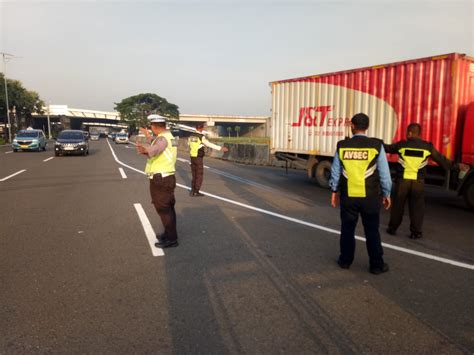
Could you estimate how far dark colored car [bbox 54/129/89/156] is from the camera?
2236cm

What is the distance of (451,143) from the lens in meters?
8.08

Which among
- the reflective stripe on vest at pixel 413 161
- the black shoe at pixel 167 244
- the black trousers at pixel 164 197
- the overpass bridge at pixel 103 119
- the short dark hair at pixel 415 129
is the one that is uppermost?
the overpass bridge at pixel 103 119

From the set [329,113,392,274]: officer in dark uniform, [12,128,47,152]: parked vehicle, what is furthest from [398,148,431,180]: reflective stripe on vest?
[12,128,47,152]: parked vehicle

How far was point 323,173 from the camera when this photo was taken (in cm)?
1152

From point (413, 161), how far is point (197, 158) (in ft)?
17.7

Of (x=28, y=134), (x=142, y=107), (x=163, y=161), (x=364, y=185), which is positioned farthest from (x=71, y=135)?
(x=142, y=107)

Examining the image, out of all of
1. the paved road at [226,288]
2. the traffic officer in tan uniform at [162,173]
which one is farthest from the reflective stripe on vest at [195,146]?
the traffic officer in tan uniform at [162,173]

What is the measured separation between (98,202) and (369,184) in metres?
6.26

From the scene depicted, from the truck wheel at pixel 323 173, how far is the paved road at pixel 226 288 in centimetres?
428

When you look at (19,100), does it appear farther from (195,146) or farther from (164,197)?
(164,197)

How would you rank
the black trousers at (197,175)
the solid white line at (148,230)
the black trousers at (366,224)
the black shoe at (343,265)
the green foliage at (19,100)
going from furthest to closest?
the green foliage at (19,100) → the black trousers at (197,175) → the solid white line at (148,230) → the black shoe at (343,265) → the black trousers at (366,224)

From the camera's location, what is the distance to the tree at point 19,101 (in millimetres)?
49941

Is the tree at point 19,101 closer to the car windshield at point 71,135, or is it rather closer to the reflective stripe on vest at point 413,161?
the car windshield at point 71,135

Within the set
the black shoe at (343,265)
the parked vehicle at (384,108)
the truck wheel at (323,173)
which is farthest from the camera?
the truck wheel at (323,173)
